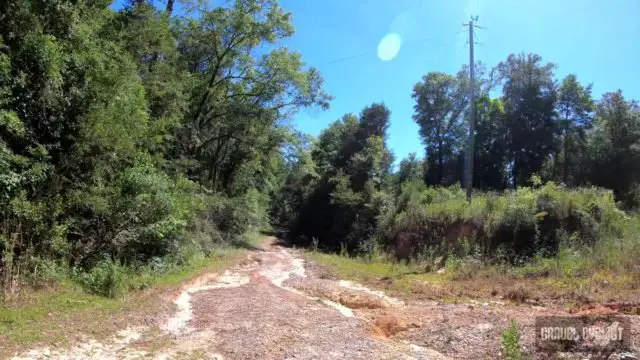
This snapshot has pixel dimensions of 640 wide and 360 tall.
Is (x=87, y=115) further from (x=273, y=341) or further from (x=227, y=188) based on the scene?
(x=227, y=188)

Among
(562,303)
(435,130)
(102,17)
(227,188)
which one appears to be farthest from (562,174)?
(102,17)

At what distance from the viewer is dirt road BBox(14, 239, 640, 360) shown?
6117 millimetres

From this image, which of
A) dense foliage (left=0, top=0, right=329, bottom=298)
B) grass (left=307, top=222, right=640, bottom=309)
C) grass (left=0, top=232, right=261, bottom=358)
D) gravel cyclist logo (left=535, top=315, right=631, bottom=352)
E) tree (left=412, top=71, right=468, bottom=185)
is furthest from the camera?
tree (left=412, top=71, right=468, bottom=185)

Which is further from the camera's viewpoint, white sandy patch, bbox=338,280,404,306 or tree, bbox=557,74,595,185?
tree, bbox=557,74,595,185

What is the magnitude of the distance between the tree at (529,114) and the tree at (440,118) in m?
5.73

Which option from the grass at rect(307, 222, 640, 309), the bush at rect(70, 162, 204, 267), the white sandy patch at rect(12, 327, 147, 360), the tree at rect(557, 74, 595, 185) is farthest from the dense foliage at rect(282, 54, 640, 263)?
the white sandy patch at rect(12, 327, 147, 360)

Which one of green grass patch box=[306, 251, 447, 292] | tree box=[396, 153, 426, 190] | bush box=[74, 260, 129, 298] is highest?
tree box=[396, 153, 426, 190]

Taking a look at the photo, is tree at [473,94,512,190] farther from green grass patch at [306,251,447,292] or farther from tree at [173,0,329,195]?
green grass patch at [306,251,447,292]

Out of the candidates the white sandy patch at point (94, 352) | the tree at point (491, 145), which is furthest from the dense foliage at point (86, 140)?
the tree at point (491, 145)

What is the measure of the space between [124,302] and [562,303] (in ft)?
28.7

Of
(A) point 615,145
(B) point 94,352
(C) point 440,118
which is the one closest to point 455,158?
(C) point 440,118


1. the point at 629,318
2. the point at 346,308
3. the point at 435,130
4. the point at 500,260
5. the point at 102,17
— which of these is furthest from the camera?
the point at 435,130

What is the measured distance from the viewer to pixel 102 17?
1252 centimetres

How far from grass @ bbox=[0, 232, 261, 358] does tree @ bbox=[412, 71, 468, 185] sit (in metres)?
44.3
